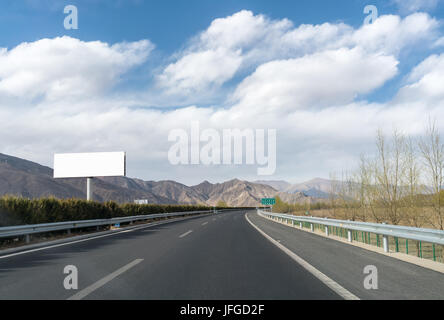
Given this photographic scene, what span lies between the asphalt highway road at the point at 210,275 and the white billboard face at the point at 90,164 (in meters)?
29.2

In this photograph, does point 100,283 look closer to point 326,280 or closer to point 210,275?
point 210,275

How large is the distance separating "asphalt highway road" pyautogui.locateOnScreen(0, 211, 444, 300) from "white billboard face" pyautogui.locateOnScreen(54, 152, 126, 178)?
1148 inches

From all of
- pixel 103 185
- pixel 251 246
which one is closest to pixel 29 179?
pixel 103 185

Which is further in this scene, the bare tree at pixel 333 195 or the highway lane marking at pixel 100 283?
the bare tree at pixel 333 195

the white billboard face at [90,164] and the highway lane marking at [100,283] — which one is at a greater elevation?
the white billboard face at [90,164]

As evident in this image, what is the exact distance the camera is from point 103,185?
530ft

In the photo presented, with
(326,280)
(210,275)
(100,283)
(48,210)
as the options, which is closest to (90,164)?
(48,210)

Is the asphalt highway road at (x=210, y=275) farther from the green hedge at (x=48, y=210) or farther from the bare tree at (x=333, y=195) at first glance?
the bare tree at (x=333, y=195)

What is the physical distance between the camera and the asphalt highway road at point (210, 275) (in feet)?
16.0

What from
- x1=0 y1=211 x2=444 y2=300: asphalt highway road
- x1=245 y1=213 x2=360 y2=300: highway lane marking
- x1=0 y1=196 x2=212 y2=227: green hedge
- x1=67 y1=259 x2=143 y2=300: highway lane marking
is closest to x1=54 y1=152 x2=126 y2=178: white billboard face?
x1=0 y1=196 x2=212 y2=227: green hedge

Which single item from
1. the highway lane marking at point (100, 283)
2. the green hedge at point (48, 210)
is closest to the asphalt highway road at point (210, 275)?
the highway lane marking at point (100, 283)

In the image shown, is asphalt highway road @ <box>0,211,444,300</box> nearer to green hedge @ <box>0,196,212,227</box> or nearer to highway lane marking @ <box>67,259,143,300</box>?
highway lane marking @ <box>67,259,143,300</box>
